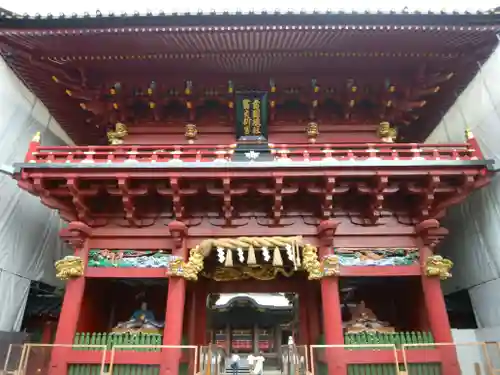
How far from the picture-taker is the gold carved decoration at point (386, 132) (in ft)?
32.6

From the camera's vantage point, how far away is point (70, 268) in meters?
7.97

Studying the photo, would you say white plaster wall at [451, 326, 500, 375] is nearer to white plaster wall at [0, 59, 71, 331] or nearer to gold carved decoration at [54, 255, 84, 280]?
gold carved decoration at [54, 255, 84, 280]

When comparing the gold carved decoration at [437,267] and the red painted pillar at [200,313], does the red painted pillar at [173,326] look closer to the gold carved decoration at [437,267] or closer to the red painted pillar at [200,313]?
the red painted pillar at [200,313]

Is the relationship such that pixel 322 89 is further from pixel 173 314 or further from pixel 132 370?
pixel 132 370

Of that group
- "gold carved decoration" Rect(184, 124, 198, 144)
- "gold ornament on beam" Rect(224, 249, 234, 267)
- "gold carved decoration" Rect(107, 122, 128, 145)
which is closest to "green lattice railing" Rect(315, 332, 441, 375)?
"gold ornament on beam" Rect(224, 249, 234, 267)

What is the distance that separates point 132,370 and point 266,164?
5.11 m

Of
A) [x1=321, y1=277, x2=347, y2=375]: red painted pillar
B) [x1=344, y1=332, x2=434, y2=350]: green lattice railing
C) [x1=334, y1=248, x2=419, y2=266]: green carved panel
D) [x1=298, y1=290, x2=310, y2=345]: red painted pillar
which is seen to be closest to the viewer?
[x1=321, y1=277, x2=347, y2=375]: red painted pillar

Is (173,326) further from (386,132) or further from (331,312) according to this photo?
(386,132)

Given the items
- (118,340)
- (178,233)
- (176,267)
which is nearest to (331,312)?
(176,267)

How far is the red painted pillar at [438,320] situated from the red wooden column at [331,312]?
77.2 inches

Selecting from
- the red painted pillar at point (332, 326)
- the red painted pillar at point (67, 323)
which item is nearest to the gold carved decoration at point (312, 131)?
the red painted pillar at point (332, 326)

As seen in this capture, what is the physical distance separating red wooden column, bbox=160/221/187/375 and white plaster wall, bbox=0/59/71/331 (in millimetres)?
4740

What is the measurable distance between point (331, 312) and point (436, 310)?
2.27m

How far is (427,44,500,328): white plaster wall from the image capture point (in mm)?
8992
